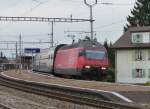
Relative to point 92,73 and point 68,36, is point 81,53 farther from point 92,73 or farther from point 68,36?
point 68,36

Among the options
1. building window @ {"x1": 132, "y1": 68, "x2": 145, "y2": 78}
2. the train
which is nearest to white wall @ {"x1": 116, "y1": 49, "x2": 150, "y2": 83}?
building window @ {"x1": 132, "y1": 68, "x2": 145, "y2": 78}

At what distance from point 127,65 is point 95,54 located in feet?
130

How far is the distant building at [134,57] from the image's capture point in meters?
81.4

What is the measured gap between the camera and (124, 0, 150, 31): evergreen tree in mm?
109062

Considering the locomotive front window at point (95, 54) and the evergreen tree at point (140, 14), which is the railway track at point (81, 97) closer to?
the locomotive front window at point (95, 54)

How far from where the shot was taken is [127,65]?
83.4 m

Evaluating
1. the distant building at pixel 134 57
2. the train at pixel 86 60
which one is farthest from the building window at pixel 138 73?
the train at pixel 86 60

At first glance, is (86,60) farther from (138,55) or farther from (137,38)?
(137,38)

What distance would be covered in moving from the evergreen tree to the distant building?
964 inches

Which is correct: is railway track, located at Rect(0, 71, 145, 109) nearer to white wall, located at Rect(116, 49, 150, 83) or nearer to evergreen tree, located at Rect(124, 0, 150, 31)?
white wall, located at Rect(116, 49, 150, 83)

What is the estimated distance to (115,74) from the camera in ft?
281

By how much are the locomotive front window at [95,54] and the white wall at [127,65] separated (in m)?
36.7

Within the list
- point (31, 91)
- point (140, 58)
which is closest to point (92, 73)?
point (31, 91)

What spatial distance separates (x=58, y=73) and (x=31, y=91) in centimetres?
1855
